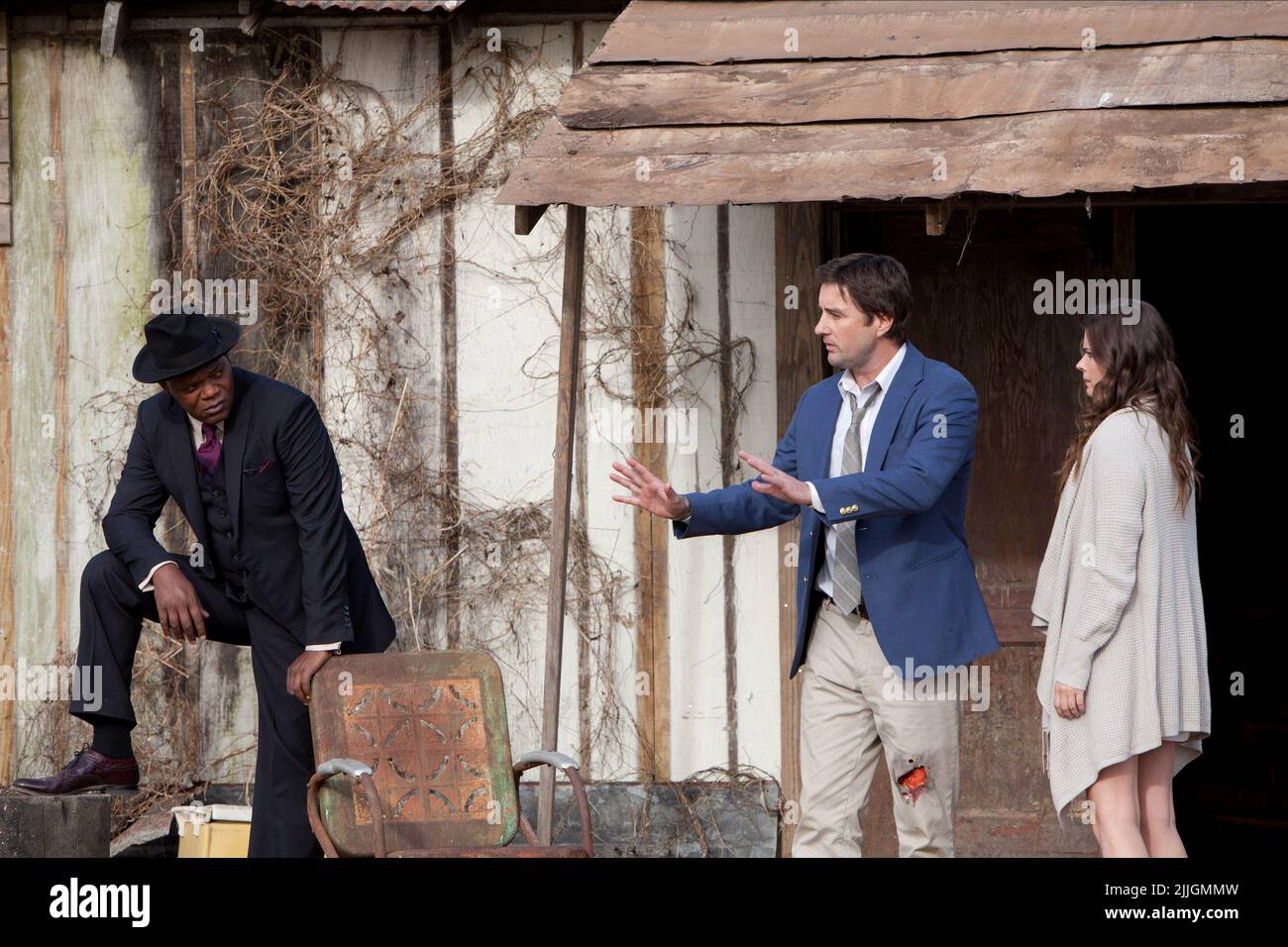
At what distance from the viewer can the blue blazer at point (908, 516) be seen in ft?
14.4

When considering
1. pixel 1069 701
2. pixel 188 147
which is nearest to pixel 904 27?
pixel 1069 701

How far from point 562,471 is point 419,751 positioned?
1.13 meters

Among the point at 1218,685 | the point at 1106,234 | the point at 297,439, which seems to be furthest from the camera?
the point at 1218,685

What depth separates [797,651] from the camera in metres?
4.70

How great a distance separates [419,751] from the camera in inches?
187

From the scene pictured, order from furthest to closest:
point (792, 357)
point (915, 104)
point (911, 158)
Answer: point (792, 357)
point (915, 104)
point (911, 158)

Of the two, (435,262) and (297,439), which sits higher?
(435,262)

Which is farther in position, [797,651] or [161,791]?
[161,791]

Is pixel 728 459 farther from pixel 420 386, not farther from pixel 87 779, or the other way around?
pixel 87 779

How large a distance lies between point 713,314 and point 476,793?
237cm

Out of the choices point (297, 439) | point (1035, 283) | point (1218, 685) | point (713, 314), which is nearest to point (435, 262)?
point (713, 314)

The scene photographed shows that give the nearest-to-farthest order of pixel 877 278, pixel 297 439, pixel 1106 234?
pixel 877 278 < pixel 297 439 < pixel 1106 234

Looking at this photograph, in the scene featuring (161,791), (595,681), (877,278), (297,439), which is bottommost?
(161,791)

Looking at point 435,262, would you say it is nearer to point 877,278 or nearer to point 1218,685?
A: point 877,278
